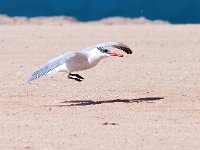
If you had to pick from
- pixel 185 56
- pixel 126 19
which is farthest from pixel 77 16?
pixel 185 56

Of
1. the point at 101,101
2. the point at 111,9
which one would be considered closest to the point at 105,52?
the point at 101,101

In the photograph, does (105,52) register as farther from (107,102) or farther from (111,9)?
(111,9)

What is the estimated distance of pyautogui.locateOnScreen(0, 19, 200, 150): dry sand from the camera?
8.23 meters

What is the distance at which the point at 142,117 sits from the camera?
31.8ft

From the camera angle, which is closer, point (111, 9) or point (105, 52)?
point (105, 52)

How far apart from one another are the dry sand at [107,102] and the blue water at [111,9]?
28.3 feet

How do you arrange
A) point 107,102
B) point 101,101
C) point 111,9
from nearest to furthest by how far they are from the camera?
point 107,102 → point 101,101 → point 111,9

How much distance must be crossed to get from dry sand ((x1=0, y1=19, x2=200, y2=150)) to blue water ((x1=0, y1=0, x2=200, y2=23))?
864 cm

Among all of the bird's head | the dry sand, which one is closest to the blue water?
the dry sand

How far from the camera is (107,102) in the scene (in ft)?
36.0

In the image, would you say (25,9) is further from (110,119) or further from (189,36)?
(110,119)

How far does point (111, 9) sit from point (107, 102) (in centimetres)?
1838

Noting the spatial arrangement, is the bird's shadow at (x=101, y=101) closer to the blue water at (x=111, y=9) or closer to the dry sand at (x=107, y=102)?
the dry sand at (x=107, y=102)

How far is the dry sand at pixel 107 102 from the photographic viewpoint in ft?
27.0
